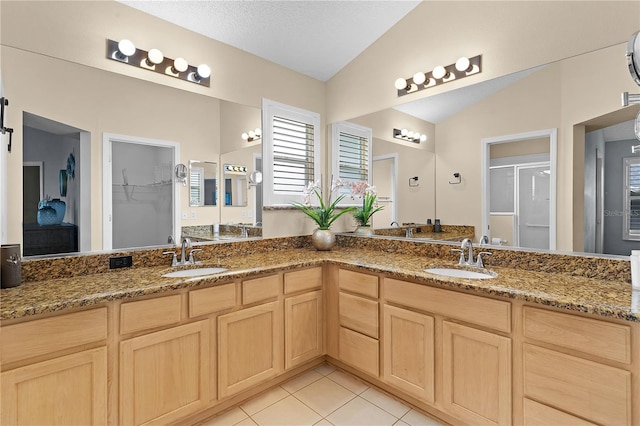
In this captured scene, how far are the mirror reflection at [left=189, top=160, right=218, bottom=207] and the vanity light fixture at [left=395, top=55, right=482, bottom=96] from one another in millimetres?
1672

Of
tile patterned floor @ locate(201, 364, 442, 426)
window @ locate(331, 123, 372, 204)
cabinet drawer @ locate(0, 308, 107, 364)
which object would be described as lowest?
tile patterned floor @ locate(201, 364, 442, 426)

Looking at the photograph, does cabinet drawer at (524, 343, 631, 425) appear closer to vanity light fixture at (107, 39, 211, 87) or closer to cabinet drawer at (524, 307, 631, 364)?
cabinet drawer at (524, 307, 631, 364)

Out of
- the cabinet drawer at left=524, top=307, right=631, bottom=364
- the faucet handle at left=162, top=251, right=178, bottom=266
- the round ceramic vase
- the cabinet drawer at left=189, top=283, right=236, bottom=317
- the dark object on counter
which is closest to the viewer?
the cabinet drawer at left=524, top=307, right=631, bottom=364

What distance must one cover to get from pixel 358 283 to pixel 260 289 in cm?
68

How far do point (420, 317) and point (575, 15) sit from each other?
A: 198 cm

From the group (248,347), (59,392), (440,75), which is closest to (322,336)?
(248,347)

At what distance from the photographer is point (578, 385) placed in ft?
4.52

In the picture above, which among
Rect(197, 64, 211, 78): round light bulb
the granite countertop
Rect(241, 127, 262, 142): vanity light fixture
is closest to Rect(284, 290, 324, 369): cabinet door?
the granite countertop

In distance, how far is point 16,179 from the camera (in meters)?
1.74

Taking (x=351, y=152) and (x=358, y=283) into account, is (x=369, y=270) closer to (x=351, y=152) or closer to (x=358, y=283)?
(x=358, y=283)

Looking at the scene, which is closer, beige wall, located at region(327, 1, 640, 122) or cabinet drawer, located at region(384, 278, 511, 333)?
cabinet drawer, located at region(384, 278, 511, 333)

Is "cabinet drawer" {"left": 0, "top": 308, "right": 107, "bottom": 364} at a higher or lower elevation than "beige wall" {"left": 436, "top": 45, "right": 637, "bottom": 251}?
lower

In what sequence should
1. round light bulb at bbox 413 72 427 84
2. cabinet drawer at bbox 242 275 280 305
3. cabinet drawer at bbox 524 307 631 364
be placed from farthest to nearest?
round light bulb at bbox 413 72 427 84, cabinet drawer at bbox 242 275 280 305, cabinet drawer at bbox 524 307 631 364

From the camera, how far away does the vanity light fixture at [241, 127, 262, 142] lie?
2.77 metres
